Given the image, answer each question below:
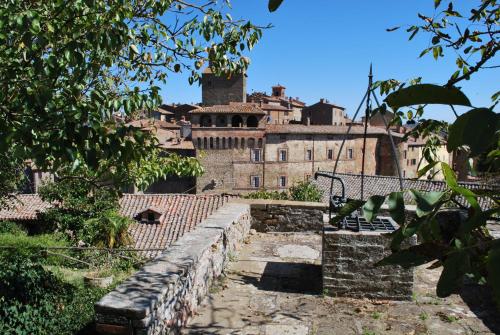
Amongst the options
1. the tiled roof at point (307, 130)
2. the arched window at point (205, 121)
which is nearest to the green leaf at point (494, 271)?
the tiled roof at point (307, 130)

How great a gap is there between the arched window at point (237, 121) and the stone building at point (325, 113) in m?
16.4

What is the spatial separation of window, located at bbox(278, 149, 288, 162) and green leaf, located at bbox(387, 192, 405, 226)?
44.7 metres

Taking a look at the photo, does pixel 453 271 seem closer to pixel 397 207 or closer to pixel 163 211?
pixel 397 207

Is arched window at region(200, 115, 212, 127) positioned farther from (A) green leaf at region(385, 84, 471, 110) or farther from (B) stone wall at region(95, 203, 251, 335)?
(A) green leaf at region(385, 84, 471, 110)

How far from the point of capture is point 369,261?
4.10 meters

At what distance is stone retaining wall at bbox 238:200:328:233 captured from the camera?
685 centimetres

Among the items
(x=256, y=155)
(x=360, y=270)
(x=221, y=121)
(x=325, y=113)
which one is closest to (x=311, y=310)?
(x=360, y=270)

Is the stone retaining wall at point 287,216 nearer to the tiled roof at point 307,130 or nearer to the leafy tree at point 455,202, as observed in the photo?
the leafy tree at point 455,202

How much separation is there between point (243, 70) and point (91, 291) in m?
5.93

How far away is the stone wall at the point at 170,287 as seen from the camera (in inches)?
106

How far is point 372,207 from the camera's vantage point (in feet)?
3.66

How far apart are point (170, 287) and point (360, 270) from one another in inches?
76.7

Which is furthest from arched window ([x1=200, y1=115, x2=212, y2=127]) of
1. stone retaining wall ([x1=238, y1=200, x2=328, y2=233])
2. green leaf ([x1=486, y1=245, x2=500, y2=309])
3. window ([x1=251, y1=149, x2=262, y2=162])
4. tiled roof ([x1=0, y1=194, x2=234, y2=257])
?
green leaf ([x1=486, y1=245, x2=500, y2=309])

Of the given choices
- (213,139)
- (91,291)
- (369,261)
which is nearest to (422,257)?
(369,261)
